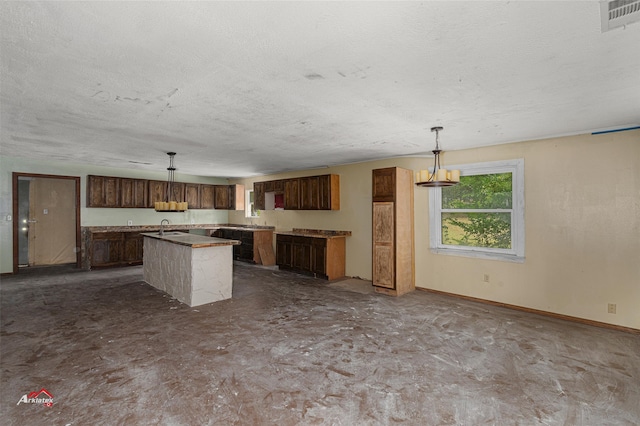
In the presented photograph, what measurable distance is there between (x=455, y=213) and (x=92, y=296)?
6037 millimetres

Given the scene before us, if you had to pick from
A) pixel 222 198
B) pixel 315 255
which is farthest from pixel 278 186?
pixel 222 198

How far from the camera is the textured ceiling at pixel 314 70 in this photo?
1663 mm

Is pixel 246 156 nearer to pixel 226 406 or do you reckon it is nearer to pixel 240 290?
pixel 240 290

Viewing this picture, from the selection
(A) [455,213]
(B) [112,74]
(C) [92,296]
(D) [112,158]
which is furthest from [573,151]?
(D) [112,158]

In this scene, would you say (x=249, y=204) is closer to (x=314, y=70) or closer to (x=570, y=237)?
(x=314, y=70)

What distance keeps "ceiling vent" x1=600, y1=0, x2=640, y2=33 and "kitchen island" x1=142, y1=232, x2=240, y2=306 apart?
4.49 meters

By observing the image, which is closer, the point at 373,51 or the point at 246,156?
the point at 373,51

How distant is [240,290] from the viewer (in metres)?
5.39

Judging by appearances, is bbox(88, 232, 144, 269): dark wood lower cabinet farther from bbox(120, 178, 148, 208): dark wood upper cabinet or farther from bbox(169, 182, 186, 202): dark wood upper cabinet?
bbox(169, 182, 186, 202): dark wood upper cabinet

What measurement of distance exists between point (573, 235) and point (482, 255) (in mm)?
1154

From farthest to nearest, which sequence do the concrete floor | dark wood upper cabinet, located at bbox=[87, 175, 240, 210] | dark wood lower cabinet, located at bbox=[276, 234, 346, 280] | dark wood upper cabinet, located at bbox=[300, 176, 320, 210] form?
dark wood upper cabinet, located at bbox=[87, 175, 240, 210], dark wood upper cabinet, located at bbox=[300, 176, 320, 210], dark wood lower cabinet, located at bbox=[276, 234, 346, 280], the concrete floor

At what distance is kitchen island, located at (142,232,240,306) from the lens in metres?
4.50

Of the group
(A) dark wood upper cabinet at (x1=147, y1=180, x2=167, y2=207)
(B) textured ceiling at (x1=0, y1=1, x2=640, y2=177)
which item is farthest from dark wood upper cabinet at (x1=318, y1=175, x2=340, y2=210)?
(A) dark wood upper cabinet at (x1=147, y1=180, x2=167, y2=207)

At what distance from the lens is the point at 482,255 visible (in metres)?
4.78
